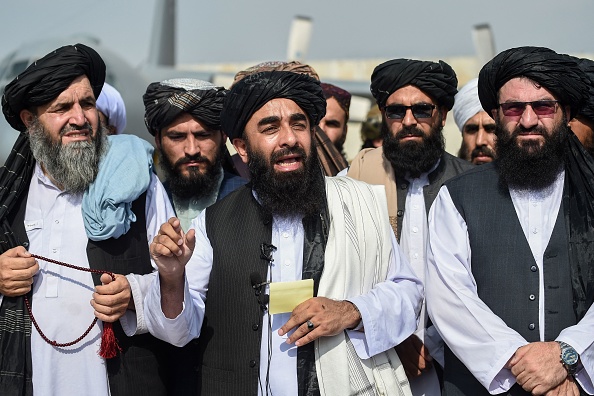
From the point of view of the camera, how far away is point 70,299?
3.29m

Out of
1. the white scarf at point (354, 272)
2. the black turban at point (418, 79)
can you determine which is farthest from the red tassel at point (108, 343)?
the black turban at point (418, 79)

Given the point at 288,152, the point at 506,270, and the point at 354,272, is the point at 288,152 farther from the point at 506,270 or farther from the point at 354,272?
the point at 506,270

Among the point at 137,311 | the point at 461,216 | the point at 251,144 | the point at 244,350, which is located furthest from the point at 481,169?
the point at 137,311

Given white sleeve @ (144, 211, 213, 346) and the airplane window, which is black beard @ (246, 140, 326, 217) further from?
the airplane window

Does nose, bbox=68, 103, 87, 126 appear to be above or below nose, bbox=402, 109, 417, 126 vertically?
below

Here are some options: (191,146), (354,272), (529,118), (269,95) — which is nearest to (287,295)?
(354,272)

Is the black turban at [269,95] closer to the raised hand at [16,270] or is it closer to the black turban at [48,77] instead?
the black turban at [48,77]

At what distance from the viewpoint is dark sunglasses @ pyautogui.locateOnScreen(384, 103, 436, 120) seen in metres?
4.38

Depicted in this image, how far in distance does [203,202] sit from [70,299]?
116cm

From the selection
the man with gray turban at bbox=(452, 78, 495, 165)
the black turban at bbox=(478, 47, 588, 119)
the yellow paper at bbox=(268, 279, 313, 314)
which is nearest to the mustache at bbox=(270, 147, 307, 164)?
the yellow paper at bbox=(268, 279, 313, 314)

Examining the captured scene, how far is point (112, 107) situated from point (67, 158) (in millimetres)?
1351

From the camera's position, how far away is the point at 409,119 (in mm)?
4387

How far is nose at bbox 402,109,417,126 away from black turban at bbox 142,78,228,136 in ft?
3.23

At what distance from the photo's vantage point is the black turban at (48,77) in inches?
135
